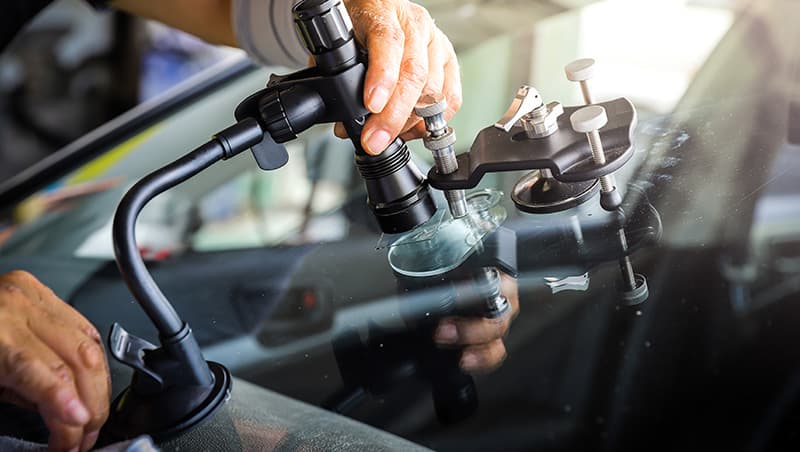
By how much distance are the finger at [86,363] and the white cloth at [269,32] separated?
0.67 metres

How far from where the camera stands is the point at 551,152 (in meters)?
0.84

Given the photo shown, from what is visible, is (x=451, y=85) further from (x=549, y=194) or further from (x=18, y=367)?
(x=18, y=367)

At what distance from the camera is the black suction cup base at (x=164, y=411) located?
746 millimetres

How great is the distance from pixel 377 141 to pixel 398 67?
0.09m

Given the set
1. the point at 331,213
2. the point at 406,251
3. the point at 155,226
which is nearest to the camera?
the point at 406,251

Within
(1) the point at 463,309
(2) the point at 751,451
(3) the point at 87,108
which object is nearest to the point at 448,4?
(1) the point at 463,309

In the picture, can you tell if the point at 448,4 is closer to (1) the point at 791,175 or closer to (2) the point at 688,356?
(1) the point at 791,175

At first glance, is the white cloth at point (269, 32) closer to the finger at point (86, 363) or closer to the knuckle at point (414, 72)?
the knuckle at point (414, 72)

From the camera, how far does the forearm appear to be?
149cm

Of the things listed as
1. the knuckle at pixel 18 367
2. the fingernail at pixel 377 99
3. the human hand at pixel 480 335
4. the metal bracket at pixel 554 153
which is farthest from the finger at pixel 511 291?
the knuckle at pixel 18 367

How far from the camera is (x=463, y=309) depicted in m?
0.79

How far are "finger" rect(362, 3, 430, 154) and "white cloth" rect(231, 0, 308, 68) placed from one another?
11.4 inches

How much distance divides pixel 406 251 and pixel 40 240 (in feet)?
2.06

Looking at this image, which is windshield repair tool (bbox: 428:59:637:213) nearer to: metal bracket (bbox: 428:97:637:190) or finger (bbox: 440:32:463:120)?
metal bracket (bbox: 428:97:637:190)
